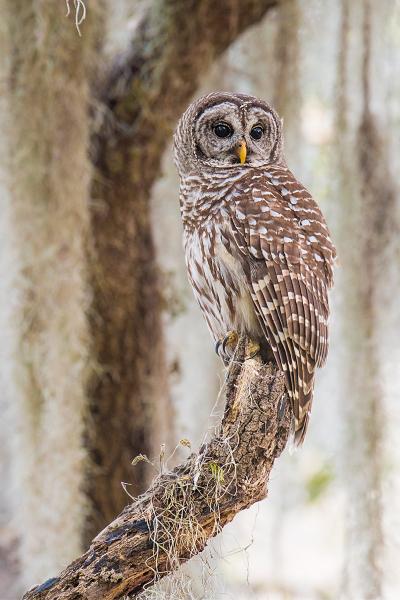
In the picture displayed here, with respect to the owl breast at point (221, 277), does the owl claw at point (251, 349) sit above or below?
below

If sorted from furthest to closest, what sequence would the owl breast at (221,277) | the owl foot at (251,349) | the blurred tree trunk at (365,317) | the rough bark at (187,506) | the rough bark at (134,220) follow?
the blurred tree trunk at (365,317)
the rough bark at (134,220)
the owl breast at (221,277)
the owl foot at (251,349)
the rough bark at (187,506)

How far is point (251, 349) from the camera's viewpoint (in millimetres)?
2732

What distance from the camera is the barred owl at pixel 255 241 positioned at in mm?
2887

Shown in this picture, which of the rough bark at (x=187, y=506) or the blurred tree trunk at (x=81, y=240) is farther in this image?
the blurred tree trunk at (x=81, y=240)

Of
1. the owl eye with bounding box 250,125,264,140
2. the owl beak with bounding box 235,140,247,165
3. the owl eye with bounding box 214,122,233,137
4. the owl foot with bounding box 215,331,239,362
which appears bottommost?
the owl foot with bounding box 215,331,239,362

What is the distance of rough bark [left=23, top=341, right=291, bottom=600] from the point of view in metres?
2.11

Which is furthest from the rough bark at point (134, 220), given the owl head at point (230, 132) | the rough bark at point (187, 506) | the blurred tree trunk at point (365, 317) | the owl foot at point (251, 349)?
the rough bark at point (187, 506)

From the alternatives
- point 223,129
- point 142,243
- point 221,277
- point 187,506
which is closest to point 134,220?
point 142,243

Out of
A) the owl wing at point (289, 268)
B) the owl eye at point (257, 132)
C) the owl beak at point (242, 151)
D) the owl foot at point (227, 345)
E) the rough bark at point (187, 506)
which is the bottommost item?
the rough bark at point (187, 506)

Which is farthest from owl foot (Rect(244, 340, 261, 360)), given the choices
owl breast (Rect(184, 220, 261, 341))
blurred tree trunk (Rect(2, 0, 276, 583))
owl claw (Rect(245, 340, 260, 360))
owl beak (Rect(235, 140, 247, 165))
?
blurred tree trunk (Rect(2, 0, 276, 583))

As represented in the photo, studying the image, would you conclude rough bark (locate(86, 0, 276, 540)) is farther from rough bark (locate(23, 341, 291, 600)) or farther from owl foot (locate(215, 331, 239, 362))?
rough bark (locate(23, 341, 291, 600))

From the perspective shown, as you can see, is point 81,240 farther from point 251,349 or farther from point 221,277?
point 251,349

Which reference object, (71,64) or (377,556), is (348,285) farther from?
(71,64)

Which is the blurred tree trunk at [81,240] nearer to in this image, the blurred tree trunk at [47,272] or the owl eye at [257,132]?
the blurred tree trunk at [47,272]
